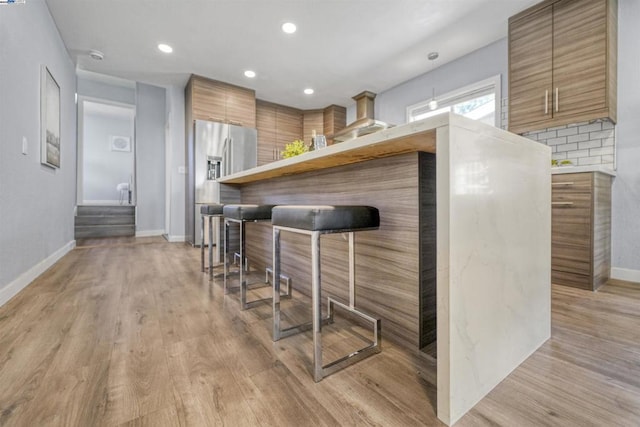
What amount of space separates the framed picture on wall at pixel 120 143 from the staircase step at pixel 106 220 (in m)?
3.67

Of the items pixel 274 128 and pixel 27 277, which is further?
pixel 274 128

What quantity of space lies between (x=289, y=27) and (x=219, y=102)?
1.86 m

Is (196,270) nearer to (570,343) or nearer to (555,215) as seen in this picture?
(570,343)

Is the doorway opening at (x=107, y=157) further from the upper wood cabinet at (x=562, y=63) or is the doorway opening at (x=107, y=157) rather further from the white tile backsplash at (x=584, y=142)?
the white tile backsplash at (x=584, y=142)

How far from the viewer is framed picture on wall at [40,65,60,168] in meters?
2.55

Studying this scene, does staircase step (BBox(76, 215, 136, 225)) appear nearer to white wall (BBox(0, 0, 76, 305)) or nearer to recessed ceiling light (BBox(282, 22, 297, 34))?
white wall (BBox(0, 0, 76, 305))

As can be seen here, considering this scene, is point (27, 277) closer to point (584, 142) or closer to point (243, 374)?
point (243, 374)

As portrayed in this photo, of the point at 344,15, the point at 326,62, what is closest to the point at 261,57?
the point at 326,62

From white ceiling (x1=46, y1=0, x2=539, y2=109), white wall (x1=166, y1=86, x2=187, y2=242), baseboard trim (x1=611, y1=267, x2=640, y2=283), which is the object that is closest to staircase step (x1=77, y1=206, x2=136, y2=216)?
white wall (x1=166, y1=86, x2=187, y2=242)

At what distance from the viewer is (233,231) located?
297 centimetres

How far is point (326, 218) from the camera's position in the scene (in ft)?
3.28

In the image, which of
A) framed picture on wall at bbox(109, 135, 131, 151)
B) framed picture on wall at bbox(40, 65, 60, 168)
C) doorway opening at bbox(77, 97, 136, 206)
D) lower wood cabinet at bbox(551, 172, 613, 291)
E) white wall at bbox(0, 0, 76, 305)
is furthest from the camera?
framed picture on wall at bbox(109, 135, 131, 151)

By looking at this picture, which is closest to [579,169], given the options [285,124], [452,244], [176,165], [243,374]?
[452,244]

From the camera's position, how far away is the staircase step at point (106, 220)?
5.20 m
